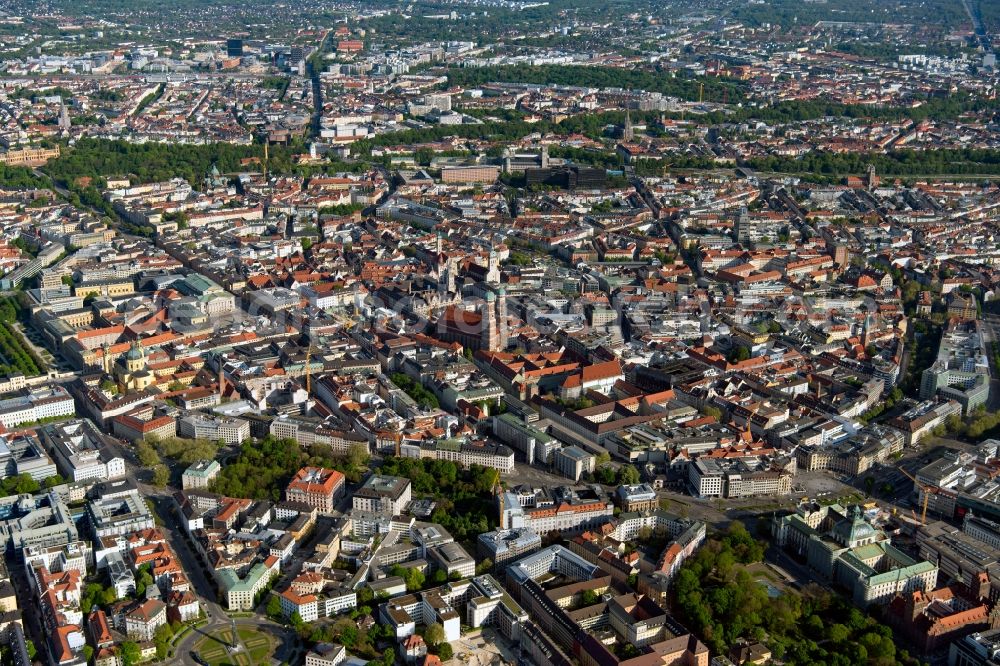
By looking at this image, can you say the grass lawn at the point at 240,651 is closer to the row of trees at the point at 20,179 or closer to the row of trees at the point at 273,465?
the row of trees at the point at 273,465

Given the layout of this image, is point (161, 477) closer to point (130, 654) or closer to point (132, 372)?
point (132, 372)

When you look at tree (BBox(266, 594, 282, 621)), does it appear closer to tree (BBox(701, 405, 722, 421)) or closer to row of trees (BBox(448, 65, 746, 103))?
tree (BBox(701, 405, 722, 421))

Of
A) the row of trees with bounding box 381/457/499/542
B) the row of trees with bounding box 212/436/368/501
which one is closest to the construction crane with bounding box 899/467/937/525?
the row of trees with bounding box 381/457/499/542

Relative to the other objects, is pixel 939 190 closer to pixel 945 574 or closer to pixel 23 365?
pixel 945 574

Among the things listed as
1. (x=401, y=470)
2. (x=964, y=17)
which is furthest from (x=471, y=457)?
(x=964, y=17)

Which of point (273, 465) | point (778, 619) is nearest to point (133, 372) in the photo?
point (273, 465)
